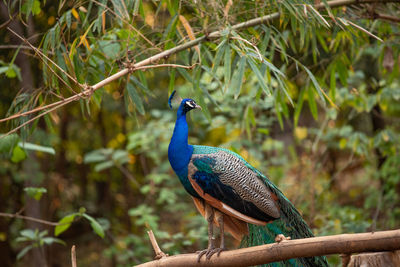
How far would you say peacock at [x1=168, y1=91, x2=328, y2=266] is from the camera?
266cm

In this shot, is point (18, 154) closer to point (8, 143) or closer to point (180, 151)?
point (8, 143)

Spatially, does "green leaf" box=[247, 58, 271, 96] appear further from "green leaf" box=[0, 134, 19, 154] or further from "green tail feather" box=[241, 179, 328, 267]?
"green leaf" box=[0, 134, 19, 154]

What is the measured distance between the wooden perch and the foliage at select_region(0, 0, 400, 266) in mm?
787

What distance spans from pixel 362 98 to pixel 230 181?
2.52 metres

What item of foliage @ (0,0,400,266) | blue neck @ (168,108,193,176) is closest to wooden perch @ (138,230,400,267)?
blue neck @ (168,108,193,176)

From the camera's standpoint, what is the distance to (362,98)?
4719 millimetres

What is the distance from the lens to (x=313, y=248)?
2135 millimetres

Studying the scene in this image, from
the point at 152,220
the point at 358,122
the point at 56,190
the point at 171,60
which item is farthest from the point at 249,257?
the point at 56,190

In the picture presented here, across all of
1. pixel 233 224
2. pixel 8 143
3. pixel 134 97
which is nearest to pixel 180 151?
pixel 233 224

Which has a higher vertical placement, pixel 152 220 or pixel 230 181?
pixel 230 181

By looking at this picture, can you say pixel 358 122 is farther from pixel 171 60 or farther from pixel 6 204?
pixel 6 204

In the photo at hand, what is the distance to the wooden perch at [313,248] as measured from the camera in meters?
2.02

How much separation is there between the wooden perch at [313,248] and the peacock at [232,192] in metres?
0.23

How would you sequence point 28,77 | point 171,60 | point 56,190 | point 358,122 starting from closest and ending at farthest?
point 171,60
point 28,77
point 358,122
point 56,190
